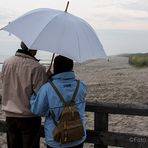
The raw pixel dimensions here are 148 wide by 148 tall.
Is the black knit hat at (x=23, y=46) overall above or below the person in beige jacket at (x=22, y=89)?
above

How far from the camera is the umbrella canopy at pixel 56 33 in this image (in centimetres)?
475

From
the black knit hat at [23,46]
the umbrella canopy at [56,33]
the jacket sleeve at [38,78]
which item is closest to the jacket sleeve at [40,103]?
the jacket sleeve at [38,78]

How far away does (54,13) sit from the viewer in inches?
196

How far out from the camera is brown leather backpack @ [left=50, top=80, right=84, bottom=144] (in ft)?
15.5

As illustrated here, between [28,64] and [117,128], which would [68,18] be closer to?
[28,64]

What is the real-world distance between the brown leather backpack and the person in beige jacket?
→ 321 millimetres

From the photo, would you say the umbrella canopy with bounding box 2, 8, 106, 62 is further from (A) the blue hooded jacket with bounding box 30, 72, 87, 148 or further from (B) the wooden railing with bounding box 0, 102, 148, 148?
(B) the wooden railing with bounding box 0, 102, 148, 148

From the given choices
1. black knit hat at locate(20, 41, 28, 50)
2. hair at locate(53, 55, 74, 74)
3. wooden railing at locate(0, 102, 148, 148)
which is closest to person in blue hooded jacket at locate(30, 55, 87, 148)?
hair at locate(53, 55, 74, 74)

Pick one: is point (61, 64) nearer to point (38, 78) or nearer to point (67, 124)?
point (38, 78)

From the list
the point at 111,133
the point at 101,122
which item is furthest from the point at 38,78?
the point at 111,133

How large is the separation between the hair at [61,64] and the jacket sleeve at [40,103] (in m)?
0.22

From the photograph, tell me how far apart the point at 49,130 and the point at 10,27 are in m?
1.13

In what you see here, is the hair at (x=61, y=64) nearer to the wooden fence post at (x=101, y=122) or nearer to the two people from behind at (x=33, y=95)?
the two people from behind at (x=33, y=95)

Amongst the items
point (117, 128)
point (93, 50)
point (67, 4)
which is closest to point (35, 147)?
point (93, 50)
